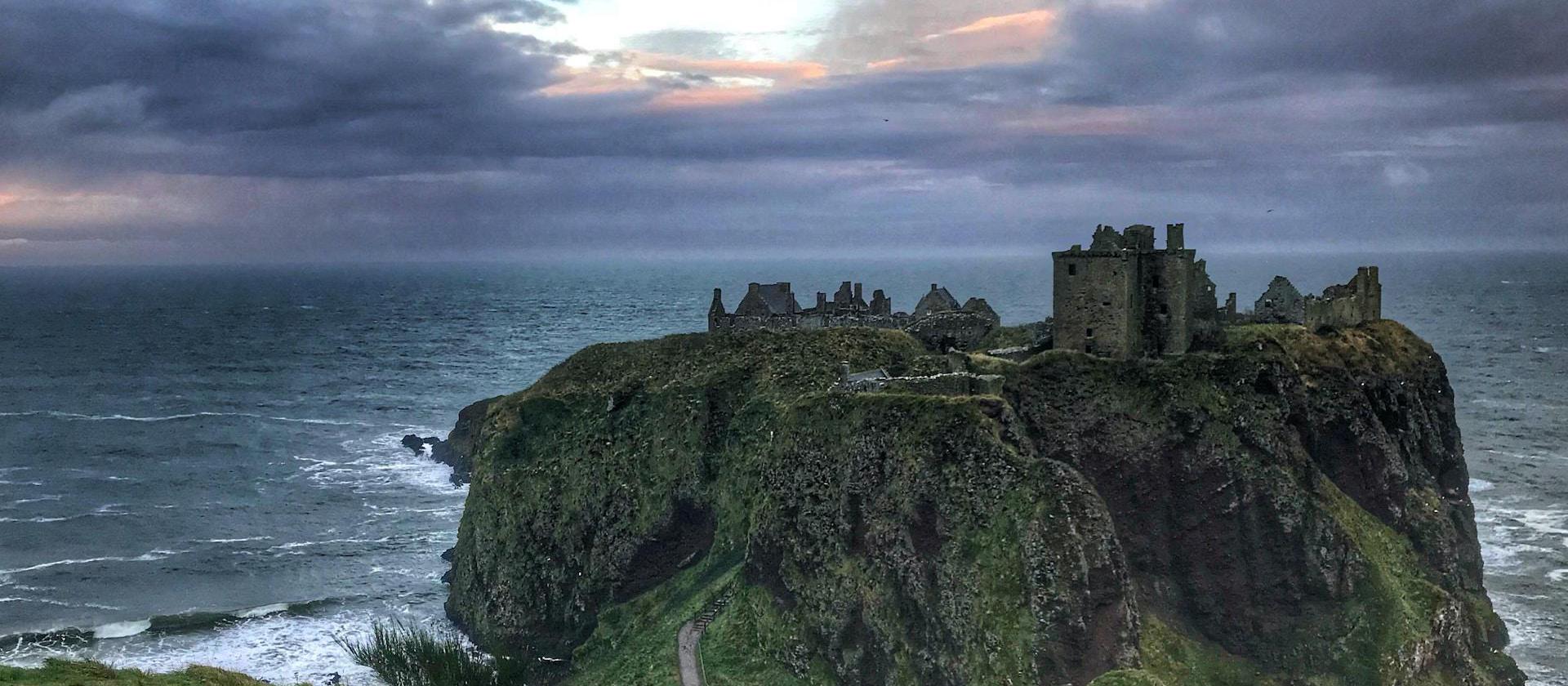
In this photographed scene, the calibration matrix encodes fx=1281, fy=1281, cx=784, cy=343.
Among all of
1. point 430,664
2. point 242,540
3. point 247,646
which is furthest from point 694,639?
point 242,540

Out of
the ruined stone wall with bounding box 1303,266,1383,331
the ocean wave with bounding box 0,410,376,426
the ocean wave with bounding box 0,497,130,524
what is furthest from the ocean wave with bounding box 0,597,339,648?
the ocean wave with bounding box 0,410,376,426

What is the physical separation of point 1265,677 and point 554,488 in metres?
43.0

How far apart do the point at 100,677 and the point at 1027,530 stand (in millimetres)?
38294

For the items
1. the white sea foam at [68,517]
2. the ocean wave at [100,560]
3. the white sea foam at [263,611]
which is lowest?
Answer: the white sea foam at [263,611]

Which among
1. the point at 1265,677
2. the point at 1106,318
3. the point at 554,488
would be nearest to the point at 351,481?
the point at 554,488

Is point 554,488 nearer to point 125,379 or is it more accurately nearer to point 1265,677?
point 1265,677

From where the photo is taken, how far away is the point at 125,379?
198m

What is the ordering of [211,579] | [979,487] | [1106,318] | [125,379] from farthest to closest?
[125,379] → [211,579] → [1106,318] → [979,487]

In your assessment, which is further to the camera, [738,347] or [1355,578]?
[738,347]

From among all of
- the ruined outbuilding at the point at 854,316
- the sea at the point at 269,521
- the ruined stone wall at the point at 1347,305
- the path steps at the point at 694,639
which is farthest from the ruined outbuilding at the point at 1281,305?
the path steps at the point at 694,639

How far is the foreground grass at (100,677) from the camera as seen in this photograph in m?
45.8

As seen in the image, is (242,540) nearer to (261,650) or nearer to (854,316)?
(261,650)

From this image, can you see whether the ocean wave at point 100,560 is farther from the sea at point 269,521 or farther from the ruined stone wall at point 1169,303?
the ruined stone wall at point 1169,303

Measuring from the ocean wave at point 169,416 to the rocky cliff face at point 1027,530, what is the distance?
86.4 metres
